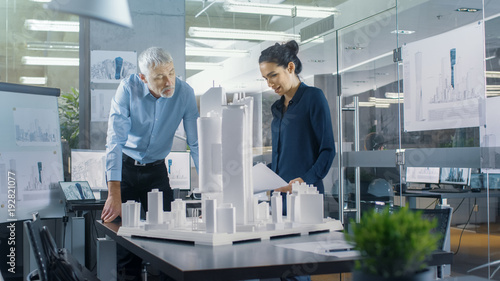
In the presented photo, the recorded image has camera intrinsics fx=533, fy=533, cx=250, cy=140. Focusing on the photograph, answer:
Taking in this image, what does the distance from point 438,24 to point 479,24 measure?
0.30 meters

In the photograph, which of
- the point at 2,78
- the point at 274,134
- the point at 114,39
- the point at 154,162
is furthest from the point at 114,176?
the point at 2,78

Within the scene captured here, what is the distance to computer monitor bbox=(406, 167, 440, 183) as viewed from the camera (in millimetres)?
3415

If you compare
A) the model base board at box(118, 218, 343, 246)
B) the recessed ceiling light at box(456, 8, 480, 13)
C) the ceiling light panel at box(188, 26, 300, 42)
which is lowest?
the model base board at box(118, 218, 343, 246)

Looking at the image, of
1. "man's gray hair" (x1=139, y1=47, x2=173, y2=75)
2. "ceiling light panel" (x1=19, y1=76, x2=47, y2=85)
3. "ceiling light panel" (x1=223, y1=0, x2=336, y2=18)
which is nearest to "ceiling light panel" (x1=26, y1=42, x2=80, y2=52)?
"ceiling light panel" (x1=19, y1=76, x2=47, y2=85)

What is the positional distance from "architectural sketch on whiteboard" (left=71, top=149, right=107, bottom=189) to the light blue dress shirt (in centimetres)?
205

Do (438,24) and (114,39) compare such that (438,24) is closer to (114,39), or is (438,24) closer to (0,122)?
(114,39)

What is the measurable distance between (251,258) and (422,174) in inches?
100.0

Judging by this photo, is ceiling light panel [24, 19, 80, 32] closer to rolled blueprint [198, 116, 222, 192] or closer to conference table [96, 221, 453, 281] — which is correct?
rolled blueprint [198, 116, 222, 192]

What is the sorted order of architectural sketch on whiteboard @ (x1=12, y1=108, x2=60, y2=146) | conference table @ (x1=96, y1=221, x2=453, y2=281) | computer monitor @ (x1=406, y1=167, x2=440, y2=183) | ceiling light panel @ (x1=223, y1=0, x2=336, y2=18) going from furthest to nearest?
ceiling light panel @ (x1=223, y1=0, x2=336, y2=18), architectural sketch on whiteboard @ (x1=12, y1=108, x2=60, y2=146), computer monitor @ (x1=406, y1=167, x2=440, y2=183), conference table @ (x1=96, y1=221, x2=453, y2=281)

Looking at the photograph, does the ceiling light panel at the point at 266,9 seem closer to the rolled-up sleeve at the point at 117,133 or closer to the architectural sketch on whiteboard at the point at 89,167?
Answer: the architectural sketch on whiteboard at the point at 89,167

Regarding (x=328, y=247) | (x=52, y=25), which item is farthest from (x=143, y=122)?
(x=52, y=25)

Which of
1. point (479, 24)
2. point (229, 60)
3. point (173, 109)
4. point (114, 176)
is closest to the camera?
point (114, 176)

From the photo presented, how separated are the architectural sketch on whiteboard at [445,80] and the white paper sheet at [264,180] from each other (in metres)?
1.88

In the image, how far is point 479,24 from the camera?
320 centimetres
